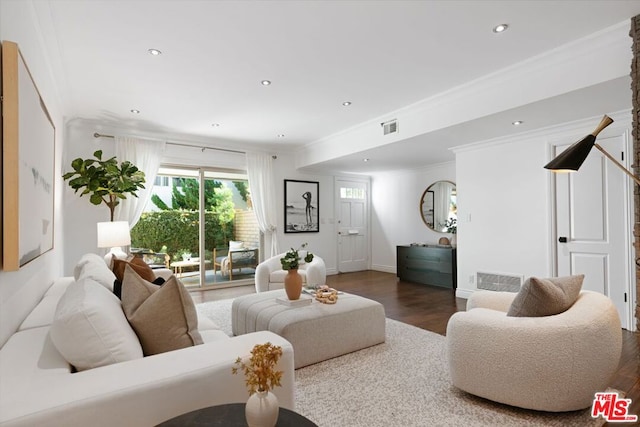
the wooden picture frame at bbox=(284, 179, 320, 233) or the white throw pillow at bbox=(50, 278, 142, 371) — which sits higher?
the wooden picture frame at bbox=(284, 179, 320, 233)

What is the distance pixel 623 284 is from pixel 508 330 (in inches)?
101

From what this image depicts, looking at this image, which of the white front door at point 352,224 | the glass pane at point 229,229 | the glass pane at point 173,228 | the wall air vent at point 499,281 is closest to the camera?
the wall air vent at point 499,281

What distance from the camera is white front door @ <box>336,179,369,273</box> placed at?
747 cm

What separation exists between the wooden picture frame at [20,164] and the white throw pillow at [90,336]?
402mm

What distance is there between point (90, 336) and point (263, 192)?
512 centimetres

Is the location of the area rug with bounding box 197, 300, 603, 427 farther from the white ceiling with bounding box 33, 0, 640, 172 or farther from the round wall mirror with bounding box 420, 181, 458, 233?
the round wall mirror with bounding box 420, 181, 458, 233

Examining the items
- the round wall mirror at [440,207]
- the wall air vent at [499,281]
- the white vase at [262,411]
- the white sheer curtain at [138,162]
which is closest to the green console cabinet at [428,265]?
the round wall mirror at [440,207]

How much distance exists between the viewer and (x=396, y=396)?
7.13 feet

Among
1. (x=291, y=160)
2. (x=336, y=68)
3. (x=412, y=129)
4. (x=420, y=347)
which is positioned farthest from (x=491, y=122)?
(x=291, y=160)

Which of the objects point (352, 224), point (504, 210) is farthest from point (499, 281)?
point (352, 224)

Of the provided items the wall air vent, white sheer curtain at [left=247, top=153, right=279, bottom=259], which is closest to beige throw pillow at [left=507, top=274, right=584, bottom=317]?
the wall air vent

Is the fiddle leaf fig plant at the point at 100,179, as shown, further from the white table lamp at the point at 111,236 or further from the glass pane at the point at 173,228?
the glass pane at the point at 173,228

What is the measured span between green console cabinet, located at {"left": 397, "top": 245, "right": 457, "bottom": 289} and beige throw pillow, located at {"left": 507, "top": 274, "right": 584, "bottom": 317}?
354 cm

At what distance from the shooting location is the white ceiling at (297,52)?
2332mm
